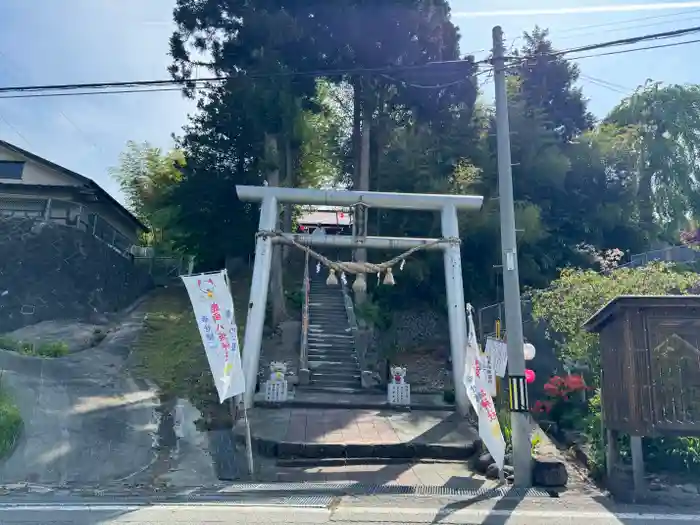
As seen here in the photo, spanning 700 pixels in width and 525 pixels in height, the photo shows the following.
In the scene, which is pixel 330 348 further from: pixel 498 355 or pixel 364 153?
pixel 498 355

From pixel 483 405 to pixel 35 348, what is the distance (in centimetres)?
1229

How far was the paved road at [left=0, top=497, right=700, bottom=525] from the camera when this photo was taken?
6.22 m

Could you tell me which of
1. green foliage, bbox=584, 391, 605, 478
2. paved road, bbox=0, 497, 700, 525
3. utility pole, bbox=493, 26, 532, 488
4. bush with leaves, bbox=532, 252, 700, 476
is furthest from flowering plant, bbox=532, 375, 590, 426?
paved road, bbox=0, 497, 700, 525

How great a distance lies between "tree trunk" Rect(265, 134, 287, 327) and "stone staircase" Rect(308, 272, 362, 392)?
3.89 feet

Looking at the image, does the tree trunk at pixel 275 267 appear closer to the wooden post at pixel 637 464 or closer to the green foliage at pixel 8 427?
the green foliage at pixel 8 427

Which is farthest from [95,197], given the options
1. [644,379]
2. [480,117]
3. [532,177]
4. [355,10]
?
[644,379]

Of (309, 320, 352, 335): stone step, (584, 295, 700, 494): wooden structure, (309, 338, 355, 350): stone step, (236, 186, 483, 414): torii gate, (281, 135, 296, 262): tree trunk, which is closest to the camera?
(584, 295, 700, 494): wooden structure

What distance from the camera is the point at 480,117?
22.4 metres

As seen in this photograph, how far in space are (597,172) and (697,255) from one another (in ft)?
22.2

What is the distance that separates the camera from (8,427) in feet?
30.9

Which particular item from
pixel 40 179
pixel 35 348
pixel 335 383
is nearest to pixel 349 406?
pixel 335 383

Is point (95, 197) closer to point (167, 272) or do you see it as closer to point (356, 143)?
point (167, 272)

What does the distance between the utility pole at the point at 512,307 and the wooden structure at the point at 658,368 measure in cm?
138

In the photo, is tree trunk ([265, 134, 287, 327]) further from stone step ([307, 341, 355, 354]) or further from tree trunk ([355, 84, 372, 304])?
tree trunk ([355, 84, 372, 304])
